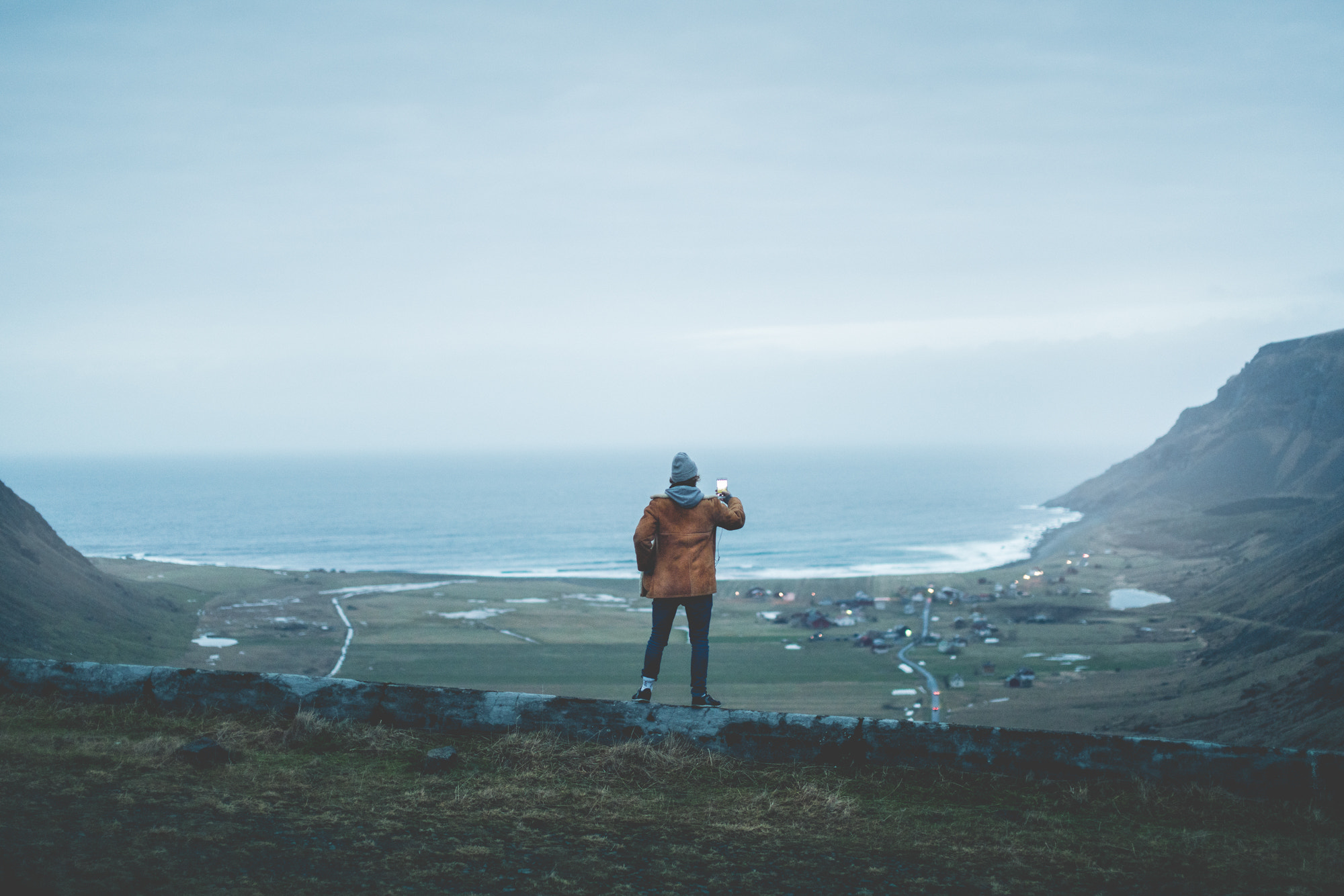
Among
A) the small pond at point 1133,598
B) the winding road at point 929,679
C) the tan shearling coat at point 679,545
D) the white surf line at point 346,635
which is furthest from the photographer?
the small pond at point 1133,598

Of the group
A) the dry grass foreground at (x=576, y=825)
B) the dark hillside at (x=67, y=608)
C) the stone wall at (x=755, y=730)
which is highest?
the stone wall at (x=755, y=730)

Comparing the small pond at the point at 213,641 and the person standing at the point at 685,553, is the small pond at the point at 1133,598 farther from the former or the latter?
the person standing at the point at 685,553

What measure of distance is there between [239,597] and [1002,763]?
68583mm

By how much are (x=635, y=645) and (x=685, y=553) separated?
4781 cm

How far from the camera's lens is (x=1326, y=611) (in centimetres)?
4416

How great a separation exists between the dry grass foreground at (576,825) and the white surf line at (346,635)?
3733cm

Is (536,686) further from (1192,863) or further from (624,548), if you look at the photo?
(624,548)

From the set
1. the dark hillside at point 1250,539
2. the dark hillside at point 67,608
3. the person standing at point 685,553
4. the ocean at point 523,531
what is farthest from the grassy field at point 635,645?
the person standing at point 685,553

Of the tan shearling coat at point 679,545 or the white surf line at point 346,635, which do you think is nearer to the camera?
the tan shearling coat at point 679,545

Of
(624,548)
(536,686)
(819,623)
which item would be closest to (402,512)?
(624,548)

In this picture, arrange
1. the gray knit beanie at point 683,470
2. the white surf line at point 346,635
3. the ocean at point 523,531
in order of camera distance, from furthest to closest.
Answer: the ocean at point 523,531
the white surf line at point 346,635
the gray knit beanie at point 683,470

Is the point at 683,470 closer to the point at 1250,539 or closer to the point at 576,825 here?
the point at 576,825

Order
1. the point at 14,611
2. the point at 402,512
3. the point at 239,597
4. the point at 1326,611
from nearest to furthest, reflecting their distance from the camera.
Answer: the point at 14,611, the point at 1326,611, the point at 239,597, the point at 402,512

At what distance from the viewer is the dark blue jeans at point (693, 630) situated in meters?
8.10
